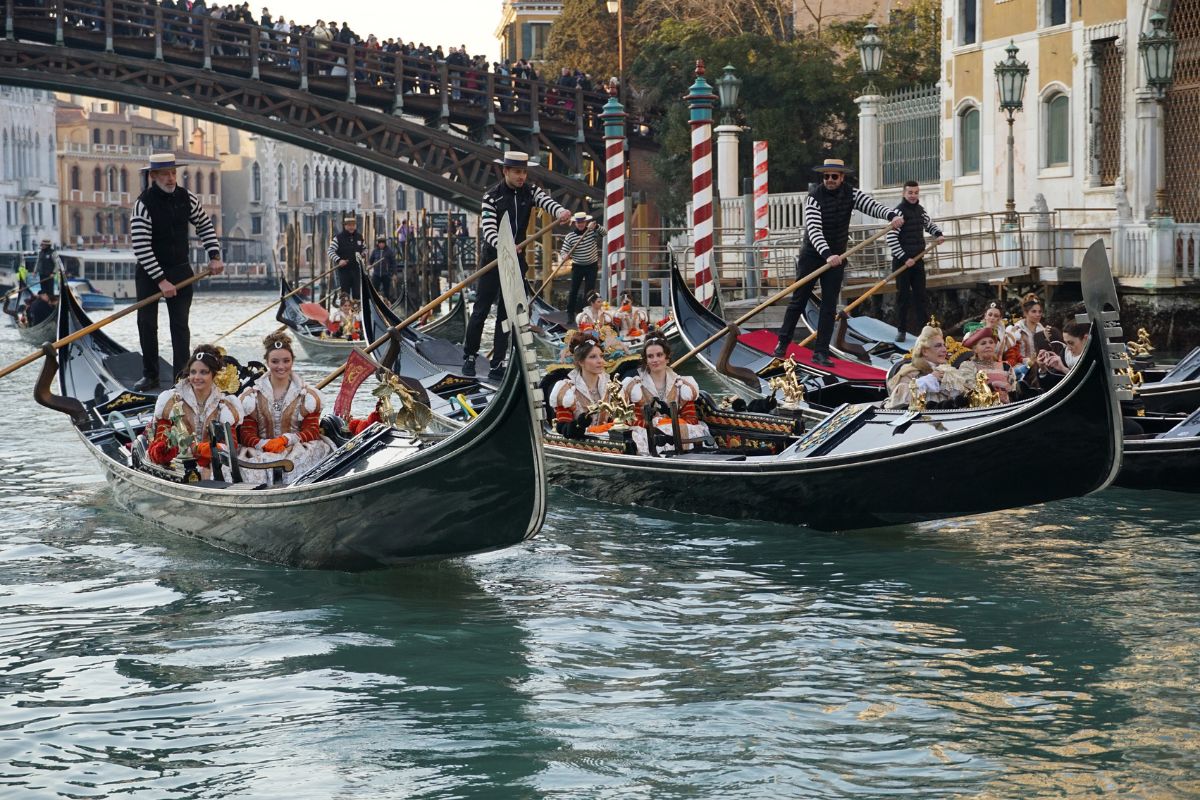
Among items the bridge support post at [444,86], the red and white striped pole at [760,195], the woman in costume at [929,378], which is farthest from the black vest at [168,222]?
the bridge support post at [444,86]

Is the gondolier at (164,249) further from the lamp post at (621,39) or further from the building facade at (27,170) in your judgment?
the building facade at (27,170)

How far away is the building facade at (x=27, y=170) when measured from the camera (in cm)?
4147

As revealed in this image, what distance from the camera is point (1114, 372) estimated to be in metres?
4.39

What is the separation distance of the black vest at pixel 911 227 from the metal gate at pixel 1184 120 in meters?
3.79

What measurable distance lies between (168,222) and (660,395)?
230 centimetres

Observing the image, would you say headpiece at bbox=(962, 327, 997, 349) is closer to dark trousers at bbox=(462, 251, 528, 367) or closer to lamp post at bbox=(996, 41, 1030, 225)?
dark trousers at bbox=(462, 251, 528, 367)

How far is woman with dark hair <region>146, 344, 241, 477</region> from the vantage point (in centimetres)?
516

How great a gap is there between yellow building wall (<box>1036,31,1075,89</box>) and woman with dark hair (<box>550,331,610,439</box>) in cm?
788

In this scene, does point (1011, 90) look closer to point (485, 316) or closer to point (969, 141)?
point (969, 141)

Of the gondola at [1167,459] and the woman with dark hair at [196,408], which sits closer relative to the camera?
the woman with dark hair at [196,408]

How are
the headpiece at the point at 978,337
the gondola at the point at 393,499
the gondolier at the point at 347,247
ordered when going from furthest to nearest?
the gondolier at the point at 347,247 < the headpiece at the point at 978,337 < the gondola at the point at 393,499

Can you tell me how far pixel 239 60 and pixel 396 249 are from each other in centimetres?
691

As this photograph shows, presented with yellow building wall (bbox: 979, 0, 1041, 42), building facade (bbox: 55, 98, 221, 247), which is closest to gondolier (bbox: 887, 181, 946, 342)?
yellow building wall (bbox: 979, 0, 1041, 42)

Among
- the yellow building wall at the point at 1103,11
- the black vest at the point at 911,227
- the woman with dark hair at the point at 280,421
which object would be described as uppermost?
the yellow building wall at the point at 1103,11
